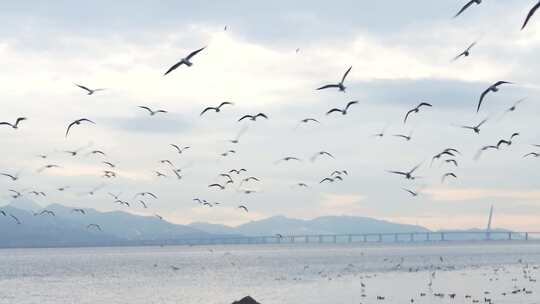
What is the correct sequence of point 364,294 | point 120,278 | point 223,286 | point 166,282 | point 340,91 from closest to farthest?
point 340,91 < point 364,294 < point 223,286 < point 166,282 < point 120,278

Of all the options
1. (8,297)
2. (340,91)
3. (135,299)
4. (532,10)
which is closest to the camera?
(532,10)

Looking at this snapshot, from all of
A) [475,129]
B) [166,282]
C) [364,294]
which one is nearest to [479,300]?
[364,294]

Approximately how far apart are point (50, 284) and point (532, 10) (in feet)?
398

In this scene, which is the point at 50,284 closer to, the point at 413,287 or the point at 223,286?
the point at 223,286

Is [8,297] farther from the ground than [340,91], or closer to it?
closer to it

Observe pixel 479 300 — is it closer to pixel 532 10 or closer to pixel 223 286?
pixel 223 286

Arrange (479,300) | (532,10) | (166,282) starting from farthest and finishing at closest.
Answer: (166,282) < (479,300) < (532,10)

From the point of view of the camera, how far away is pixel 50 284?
13300cm

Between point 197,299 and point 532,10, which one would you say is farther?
point 197,299

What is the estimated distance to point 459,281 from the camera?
110 m

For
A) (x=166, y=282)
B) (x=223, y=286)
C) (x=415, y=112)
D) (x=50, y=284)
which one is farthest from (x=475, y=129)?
(x=50, y=284)

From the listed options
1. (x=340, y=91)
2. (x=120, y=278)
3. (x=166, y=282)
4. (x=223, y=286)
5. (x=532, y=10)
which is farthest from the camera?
(x=120, y=278)

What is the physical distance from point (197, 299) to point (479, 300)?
105 ft

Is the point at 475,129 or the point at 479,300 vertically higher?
the point at 475,129
